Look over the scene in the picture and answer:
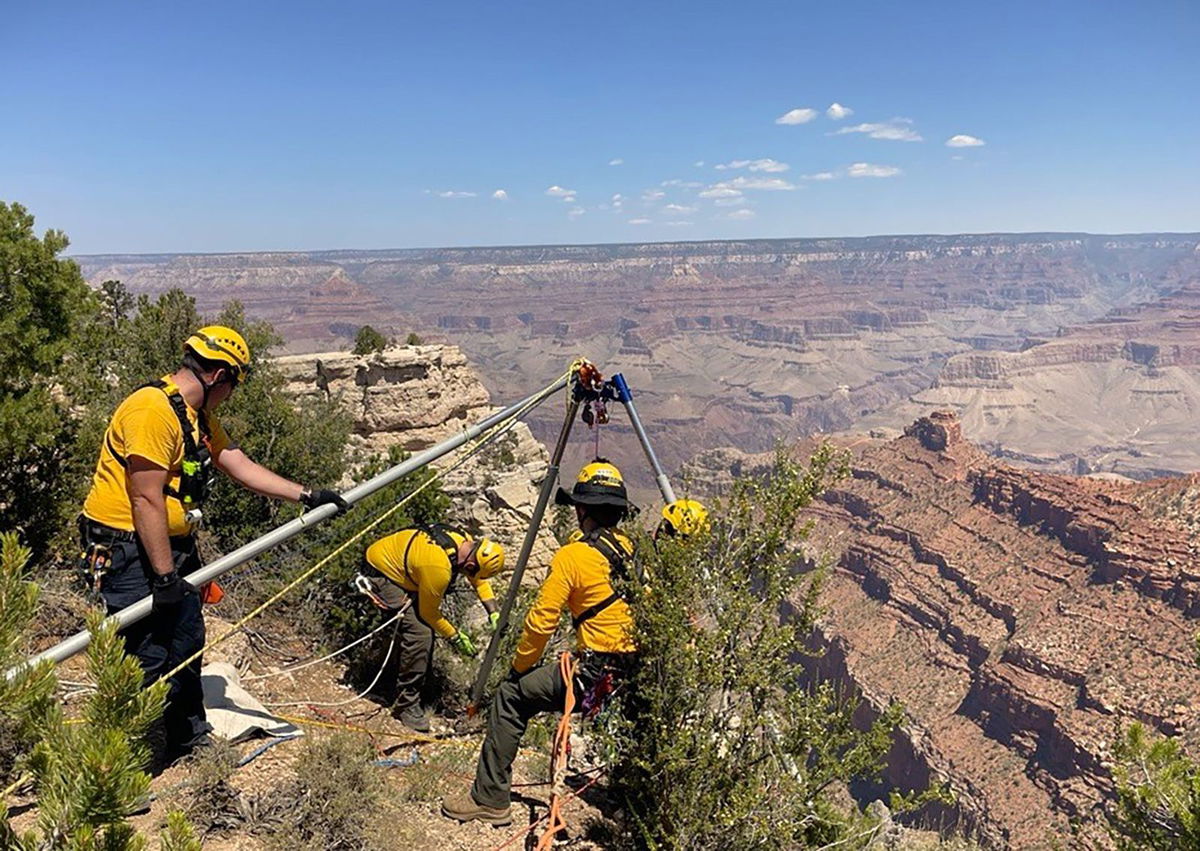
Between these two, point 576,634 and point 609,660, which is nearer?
point 609,660

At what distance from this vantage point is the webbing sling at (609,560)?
14.9ft

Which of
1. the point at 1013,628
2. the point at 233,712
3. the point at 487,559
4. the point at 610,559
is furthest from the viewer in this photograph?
the point at 1013,628

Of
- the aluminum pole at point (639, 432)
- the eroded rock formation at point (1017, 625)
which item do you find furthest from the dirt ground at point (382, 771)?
the eroded rock formation at point (1017, 625)

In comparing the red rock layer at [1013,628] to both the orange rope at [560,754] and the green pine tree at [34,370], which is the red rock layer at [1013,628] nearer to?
the green pine tree at [34,370]

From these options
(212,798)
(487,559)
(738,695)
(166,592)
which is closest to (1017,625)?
(487,559)

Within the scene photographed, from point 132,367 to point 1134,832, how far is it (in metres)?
19.8

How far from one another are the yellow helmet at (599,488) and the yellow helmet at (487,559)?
1.78 m

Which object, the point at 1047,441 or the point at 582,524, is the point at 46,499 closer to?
the point at 582,524

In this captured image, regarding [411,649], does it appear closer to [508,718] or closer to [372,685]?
[372,685]

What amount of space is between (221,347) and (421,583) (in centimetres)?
306

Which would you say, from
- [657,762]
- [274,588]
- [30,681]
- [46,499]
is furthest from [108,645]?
[46,499]

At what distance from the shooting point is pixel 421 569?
6.45 m

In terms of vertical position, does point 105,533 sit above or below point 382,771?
above

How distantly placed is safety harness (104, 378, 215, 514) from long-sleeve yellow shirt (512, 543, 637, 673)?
2.19m
